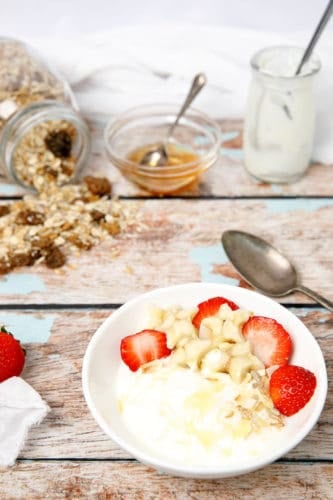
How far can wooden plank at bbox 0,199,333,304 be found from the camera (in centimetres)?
125

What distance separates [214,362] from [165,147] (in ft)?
2.22

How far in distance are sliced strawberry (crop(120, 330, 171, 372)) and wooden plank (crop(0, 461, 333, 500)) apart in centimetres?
13

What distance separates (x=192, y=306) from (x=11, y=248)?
0.38 meters

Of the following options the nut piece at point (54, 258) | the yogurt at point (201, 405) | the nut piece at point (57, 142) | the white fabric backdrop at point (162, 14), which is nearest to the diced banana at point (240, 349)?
Answer: the yogurt at point (201, 405)

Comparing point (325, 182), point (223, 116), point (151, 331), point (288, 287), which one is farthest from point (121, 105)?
point (151, 331)

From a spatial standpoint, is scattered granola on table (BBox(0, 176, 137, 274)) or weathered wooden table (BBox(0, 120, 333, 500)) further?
scattered granola on table (BBox(0, 176, 137, 274))

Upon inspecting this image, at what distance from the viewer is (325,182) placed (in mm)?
1493

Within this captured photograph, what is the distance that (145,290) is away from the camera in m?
1.24

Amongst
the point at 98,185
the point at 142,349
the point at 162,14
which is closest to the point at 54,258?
the point at 98,185

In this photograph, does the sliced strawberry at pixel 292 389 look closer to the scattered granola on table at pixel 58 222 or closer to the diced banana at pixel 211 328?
the diced banana at pixel 211 328

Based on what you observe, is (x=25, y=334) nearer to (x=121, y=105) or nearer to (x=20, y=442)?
(x=20, y=442)

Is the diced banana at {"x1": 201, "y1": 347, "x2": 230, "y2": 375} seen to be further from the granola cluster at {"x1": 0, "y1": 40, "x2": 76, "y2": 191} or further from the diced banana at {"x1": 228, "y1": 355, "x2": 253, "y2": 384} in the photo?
the granola cluster at {"x1": 0, "y1": 40, "x2": 76, "y2": 191}

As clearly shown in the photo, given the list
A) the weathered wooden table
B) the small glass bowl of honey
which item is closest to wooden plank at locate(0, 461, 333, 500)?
the weathered wooden table

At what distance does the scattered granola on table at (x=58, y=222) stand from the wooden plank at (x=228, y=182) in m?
0.06
